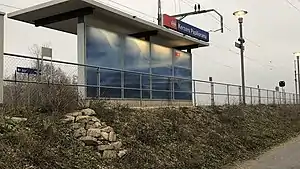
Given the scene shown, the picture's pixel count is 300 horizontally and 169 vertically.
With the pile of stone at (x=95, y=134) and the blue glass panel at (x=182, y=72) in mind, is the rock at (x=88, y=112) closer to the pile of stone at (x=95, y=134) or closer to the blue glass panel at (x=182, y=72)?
the pile of stone at (x=95, y=134)

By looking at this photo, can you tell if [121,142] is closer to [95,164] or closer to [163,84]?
[95,164]

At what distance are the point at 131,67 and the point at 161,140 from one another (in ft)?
21.6

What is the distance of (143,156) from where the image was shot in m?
11.2

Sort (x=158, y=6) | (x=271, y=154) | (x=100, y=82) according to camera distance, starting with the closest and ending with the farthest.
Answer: (x=100, y=82) → (x=271, y=154) → (x=158, y=6)

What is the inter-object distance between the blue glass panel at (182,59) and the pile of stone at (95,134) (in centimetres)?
1231

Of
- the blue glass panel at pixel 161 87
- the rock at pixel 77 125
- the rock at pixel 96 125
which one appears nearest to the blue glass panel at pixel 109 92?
the blue glass panel at pixel 161 87

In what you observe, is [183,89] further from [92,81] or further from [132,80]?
[92,81]

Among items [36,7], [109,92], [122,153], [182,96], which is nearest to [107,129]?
[122,153]

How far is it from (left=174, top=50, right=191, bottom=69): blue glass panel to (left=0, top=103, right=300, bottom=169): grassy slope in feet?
Answer: 12.5

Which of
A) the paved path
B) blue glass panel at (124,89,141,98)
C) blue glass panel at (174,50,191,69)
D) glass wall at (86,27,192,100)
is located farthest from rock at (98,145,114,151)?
blue glass panel at (174,50,191,69)

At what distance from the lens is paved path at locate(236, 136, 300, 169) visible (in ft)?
45.7

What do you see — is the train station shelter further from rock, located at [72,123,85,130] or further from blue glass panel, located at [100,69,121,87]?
rock, located at [72,123,85,130]

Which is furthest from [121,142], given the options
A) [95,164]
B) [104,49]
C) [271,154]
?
[271,154]

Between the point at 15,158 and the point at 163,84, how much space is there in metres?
12.9
